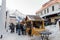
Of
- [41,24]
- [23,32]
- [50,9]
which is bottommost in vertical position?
[23,32]

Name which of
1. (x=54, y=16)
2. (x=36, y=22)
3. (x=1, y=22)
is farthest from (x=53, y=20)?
(x=1, y=22)

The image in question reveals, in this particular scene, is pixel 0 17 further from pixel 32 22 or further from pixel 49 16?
pixel 49 16

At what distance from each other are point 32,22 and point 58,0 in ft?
36.5

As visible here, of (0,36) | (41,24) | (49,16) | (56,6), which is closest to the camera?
(0,36)

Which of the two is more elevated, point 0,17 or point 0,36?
point 0,17

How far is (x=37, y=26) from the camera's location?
514 inches

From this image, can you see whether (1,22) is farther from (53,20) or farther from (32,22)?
(53,20)

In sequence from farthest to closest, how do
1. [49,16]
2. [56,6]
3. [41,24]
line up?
[49,16] → [56,6] → [41,24]

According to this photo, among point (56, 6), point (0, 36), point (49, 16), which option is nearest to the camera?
point (0, 36)

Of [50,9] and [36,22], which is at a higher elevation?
[50,9]

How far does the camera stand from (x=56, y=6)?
2178cm

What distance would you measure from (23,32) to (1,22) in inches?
202

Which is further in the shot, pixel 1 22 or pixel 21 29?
pixel 21 29

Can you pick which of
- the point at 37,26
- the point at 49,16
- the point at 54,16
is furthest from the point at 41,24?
the point at 49,16
